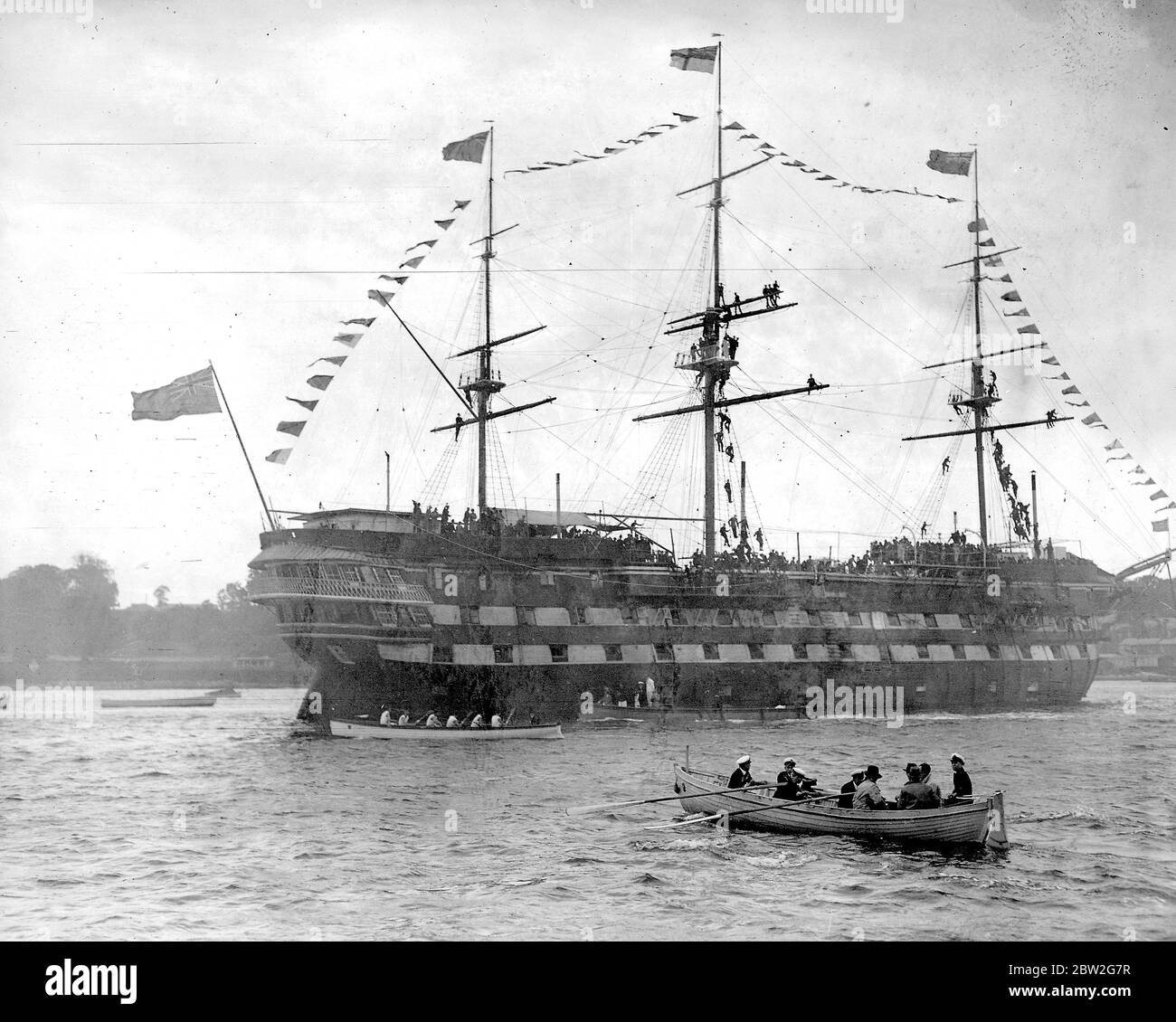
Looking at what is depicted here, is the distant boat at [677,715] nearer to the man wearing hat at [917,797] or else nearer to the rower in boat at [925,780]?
the rower in boat at [925,780]

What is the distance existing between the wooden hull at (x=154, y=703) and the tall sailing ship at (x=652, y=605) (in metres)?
29.9

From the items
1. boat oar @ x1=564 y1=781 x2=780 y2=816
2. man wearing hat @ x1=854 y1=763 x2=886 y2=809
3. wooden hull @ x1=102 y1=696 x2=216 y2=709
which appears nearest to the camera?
man wearing hat @ x1=854 y1=763 x2=886 y2=809

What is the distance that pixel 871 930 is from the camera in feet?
52.1

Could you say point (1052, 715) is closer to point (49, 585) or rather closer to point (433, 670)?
point (433, 670)

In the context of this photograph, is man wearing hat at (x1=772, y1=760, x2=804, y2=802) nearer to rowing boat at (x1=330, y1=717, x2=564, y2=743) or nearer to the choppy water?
the choppy water

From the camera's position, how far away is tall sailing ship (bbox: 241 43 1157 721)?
41.1m

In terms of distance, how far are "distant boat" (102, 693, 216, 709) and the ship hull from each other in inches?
1152

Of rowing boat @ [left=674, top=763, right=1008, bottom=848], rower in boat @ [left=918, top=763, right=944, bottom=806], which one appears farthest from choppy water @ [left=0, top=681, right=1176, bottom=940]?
rower in boat @ [left=918, top=763, right=944, bottom=806]

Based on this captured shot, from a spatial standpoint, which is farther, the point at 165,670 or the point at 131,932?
the point at 165,670

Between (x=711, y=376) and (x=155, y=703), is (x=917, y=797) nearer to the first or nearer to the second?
(x=711, y=376)

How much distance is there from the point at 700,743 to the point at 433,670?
10.6 meters

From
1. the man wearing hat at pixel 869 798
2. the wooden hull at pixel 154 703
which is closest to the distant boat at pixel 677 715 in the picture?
the man wearing hat at pixel 869 798
